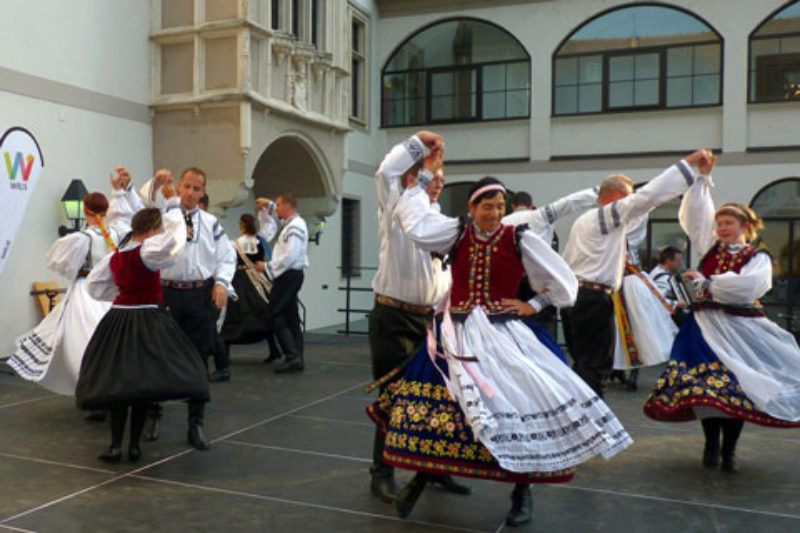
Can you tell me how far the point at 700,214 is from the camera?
4598 mm

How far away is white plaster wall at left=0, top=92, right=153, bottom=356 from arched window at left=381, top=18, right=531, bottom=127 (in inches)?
277

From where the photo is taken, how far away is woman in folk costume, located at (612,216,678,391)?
6758 millimetres

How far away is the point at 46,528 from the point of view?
3.37 m

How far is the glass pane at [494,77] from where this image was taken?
48.8 feet

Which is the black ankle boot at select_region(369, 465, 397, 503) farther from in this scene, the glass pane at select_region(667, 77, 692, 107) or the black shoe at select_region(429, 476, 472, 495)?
the glass pane at select_region(667, 77, 692, 107)

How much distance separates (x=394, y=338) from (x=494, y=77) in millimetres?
11946

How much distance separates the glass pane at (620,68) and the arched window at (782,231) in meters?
3.19

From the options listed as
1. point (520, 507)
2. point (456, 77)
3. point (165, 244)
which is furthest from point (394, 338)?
point (456, 77)

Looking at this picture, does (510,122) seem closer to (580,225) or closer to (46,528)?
(580,225)

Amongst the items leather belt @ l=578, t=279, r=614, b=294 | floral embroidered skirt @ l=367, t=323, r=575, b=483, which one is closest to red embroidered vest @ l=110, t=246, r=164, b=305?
floral embroidered skirt @ l=367, t=323, r=575, b=483

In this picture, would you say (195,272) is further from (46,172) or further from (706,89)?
(706,89)

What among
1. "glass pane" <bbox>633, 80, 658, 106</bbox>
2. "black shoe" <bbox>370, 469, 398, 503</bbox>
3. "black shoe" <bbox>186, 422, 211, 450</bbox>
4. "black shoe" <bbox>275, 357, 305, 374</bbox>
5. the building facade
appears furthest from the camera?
"glass pane" <bbox>633, 80, 658, 106</bbox>

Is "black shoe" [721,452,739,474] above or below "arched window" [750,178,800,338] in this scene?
below

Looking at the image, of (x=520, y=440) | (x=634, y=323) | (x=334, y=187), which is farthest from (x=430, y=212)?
(x=334, y=187)
